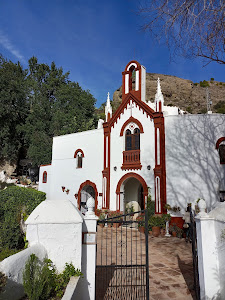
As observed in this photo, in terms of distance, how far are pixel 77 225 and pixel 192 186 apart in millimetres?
9756

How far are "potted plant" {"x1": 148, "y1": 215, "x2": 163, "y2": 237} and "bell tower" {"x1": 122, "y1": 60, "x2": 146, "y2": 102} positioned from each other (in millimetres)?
7713

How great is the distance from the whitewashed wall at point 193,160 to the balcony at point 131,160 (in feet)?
6.47

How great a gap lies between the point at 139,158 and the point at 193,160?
3297 millimetres

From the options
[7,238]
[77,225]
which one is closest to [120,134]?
[7,238]

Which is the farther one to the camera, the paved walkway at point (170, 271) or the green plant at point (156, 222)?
the green plant at point (156, 222)

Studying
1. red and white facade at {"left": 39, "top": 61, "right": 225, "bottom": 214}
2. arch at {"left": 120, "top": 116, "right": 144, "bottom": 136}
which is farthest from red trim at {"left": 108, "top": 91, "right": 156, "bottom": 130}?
arch at {"left": 120, "top": 116, "right": 144, "bottom": 136}

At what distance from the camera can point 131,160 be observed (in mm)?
14758

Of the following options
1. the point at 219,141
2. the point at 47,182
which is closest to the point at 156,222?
the point at 219,141

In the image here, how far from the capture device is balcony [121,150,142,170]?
14.4m

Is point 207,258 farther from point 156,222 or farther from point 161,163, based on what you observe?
point 161,163

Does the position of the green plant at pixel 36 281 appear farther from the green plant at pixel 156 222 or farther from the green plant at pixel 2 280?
the green plant at pixel 156 222

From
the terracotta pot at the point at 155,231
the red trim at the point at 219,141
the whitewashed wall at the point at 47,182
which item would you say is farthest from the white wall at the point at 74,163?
the red trim at the point at 219,141

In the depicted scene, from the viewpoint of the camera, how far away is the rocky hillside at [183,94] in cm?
4128

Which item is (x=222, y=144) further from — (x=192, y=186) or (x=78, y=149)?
(x=78, y=149)
